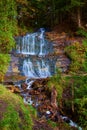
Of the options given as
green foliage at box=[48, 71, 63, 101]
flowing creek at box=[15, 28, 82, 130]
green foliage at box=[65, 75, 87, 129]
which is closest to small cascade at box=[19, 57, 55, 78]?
flowing creek at box=[15, 28, 82, 130]

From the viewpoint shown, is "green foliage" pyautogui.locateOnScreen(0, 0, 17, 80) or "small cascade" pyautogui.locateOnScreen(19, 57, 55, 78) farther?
"green foliage" pyautogui.locateOnScreen(0, 0, 17, 80)

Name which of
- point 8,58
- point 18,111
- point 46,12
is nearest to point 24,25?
point 46,12

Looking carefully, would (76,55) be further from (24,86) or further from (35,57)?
(24,86)

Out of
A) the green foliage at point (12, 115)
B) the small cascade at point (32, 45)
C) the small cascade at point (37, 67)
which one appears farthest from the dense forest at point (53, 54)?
the small cascade at point (37, 67)

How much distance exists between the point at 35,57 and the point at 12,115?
37.7 ft

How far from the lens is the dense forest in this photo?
11055 millimetres

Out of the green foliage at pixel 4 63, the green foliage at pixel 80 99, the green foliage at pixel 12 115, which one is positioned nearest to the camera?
the green foliage at pixel 12 115

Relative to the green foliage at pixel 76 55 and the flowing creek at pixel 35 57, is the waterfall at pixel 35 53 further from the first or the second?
the green foliage at pixel 76 55

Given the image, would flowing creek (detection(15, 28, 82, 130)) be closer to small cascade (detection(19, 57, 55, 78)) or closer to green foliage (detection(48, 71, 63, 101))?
small cascade (detection(19, 57, 55, 78))

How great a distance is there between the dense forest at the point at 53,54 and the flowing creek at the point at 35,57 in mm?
553

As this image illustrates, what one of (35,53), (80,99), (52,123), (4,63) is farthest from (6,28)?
(52,123)

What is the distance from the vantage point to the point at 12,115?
1030cm

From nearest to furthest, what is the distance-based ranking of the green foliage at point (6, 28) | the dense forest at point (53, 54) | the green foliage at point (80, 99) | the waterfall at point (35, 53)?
the dense forest at point (53, 54), the green foliage at point (80, 99), the waterfall at point (35, 53), the green foliage at point (6, 28)

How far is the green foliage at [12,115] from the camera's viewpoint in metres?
10.0
